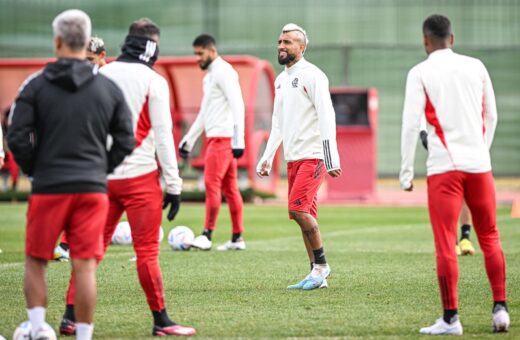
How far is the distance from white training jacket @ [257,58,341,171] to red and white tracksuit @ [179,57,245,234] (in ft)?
10.6

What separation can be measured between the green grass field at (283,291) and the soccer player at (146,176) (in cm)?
28

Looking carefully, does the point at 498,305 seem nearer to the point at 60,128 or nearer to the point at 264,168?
the point at 60,128

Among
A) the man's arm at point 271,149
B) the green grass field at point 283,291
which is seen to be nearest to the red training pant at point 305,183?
the man's arm at point 271,149

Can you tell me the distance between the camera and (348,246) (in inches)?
552

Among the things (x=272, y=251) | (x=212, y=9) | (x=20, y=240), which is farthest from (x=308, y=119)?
(x=212, y=9)

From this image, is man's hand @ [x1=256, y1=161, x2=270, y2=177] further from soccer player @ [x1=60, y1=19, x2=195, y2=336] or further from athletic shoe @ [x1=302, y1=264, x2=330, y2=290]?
soccer player @ [x1=60, y1=19, x2=195, y2=336]

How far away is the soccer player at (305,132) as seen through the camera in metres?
9.73

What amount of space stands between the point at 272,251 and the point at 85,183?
23.7ft

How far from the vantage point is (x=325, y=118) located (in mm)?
9602

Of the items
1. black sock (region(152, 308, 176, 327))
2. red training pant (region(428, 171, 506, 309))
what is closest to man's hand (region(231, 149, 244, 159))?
red training pant (region(428, 171, 506, 309))

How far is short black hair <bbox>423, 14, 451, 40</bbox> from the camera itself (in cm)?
732

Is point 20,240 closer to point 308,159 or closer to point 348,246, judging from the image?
point 348,246

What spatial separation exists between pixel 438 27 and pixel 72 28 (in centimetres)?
247

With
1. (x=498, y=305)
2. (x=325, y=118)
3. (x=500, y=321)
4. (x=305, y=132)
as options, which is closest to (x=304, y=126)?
(x=305, y=132)
